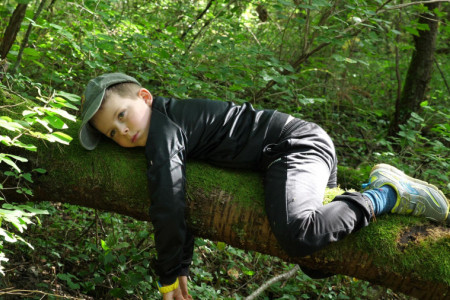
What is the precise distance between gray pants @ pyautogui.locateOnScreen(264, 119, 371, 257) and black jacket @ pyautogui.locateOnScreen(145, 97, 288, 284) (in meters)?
0.17

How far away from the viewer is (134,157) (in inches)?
97.0

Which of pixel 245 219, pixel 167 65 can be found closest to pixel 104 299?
pixel 245 219

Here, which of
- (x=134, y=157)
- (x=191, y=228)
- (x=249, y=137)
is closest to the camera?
(x=191, y=228)

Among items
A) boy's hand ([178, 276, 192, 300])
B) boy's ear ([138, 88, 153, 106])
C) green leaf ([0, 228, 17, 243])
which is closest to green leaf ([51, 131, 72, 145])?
green leaf ([0, 228, 17, 243])

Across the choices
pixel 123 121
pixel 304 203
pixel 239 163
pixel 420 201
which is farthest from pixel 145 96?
pixel 420 201

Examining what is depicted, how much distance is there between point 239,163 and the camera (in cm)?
256

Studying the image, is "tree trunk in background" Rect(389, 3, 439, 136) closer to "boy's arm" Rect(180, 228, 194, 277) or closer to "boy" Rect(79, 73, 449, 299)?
"boy" Rect(79, 73, 449, 299)

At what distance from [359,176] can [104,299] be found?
217cm

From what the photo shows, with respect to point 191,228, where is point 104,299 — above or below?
below

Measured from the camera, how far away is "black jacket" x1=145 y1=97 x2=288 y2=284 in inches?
86.1

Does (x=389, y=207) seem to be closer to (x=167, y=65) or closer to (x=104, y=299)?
(x=104, y=299)

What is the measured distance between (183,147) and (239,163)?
0.39m

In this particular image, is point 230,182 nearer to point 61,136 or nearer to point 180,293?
point 180,293

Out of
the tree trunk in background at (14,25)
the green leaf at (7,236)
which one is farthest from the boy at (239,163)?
the tree trunk in background at (14,25)
